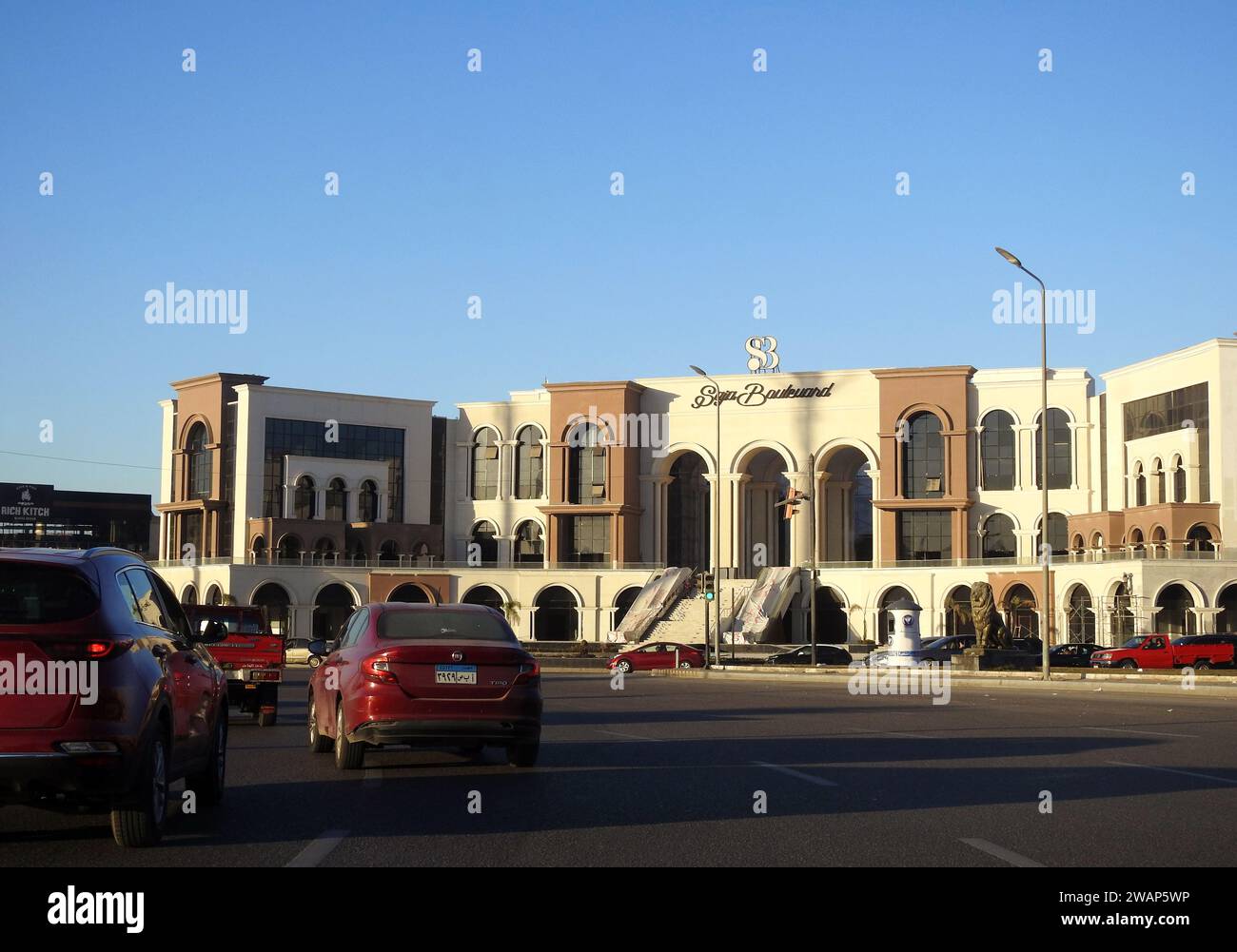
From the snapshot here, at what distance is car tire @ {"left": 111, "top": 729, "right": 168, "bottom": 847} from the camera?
8680 millimetres

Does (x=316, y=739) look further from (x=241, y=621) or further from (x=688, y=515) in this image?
(x=688, y=515)

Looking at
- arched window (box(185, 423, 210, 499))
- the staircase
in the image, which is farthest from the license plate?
arched window (box(185, 423, 210, 499))

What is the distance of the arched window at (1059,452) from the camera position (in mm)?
73875

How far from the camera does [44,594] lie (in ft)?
28.1

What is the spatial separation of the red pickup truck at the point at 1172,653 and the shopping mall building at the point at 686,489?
1569cm

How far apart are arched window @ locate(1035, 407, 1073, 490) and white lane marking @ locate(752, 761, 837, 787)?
61847 millimetres

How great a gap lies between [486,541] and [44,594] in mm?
76679

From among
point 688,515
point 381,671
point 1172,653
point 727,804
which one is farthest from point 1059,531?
point 727,804

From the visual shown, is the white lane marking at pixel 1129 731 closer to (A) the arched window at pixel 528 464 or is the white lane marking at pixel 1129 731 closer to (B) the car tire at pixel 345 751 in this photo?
(B) the car tire at pixel 345 751

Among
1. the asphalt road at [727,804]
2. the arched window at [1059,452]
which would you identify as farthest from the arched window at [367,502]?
the asphalt road at [727,804]
